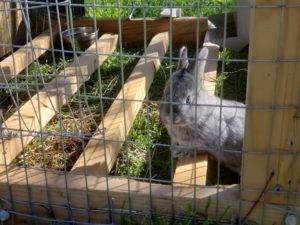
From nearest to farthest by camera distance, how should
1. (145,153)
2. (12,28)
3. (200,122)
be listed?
(200,122) → (145,153) → (12,28)

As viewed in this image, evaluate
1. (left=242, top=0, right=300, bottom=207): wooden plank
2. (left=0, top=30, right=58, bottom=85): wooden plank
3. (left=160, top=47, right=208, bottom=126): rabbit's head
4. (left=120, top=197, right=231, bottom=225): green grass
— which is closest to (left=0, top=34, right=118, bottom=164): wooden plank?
(left=0, top=30, right=58, bottom=85): wooden plank

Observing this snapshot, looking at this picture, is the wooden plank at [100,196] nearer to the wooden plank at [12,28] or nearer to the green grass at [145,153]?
the green grass at [145,153]

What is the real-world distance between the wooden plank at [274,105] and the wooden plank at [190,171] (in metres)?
0.27

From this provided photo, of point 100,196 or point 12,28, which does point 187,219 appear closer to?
point 100,196

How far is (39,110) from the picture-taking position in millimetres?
1828

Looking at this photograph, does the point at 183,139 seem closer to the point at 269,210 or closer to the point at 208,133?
the point at 208,133

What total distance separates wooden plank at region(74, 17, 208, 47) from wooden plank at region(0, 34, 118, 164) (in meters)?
0.67

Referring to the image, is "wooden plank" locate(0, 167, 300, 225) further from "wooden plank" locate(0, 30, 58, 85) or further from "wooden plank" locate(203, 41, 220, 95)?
"wooden plank" locate(203, 41, 220, 95)

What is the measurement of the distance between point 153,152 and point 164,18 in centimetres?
160

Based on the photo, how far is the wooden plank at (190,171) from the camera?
6.11ft

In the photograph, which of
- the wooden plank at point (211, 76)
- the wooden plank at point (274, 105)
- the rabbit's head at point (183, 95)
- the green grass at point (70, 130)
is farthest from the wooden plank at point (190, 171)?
the wooden plank at point (211, 76)

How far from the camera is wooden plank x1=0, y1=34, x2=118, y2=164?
1860 millimetres

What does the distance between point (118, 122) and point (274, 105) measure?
90 cm

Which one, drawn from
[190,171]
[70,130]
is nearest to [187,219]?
[190,171]
